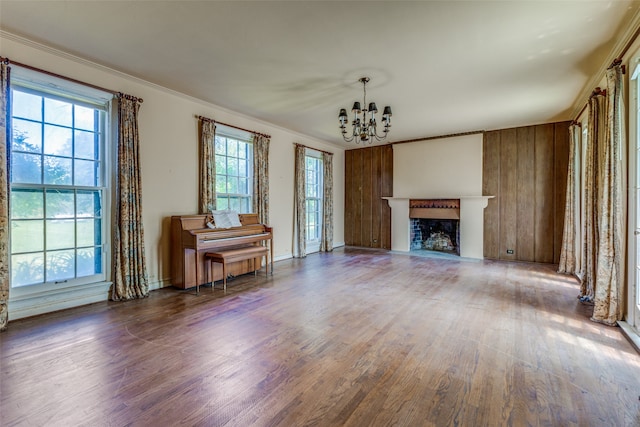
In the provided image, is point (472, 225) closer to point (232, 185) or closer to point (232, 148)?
point (232, 185)

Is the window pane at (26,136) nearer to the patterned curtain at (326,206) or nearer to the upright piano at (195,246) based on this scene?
the upright piano at (195,246)

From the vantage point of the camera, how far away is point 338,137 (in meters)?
7.12

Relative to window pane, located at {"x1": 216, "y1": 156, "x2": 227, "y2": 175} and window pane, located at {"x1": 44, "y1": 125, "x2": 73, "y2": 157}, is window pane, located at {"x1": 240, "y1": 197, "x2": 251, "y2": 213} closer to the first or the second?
window pane, located at {"x1": 216, "y1": 156, "x2": 227, "y2": 175}

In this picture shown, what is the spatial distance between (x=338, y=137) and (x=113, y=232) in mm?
5093

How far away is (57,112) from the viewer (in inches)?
129

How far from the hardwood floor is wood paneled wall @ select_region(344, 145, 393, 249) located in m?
4.19

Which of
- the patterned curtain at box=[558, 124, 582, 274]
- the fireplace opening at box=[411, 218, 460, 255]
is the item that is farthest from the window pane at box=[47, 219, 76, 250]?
the patterned curtain at box=[558, 124, 582, 274]

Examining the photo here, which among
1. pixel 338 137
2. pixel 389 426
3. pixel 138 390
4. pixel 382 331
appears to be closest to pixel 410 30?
pixel 382 331

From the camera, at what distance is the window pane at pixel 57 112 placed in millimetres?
3213

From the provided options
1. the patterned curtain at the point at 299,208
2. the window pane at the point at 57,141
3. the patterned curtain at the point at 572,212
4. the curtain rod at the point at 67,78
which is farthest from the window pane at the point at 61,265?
the patterned curtain at the point at 572,212

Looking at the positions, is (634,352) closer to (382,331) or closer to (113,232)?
(382,331)

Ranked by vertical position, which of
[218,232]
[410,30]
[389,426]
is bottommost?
[389,426]

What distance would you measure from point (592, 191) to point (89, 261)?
6.11m

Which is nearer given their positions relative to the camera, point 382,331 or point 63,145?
point 382,331
